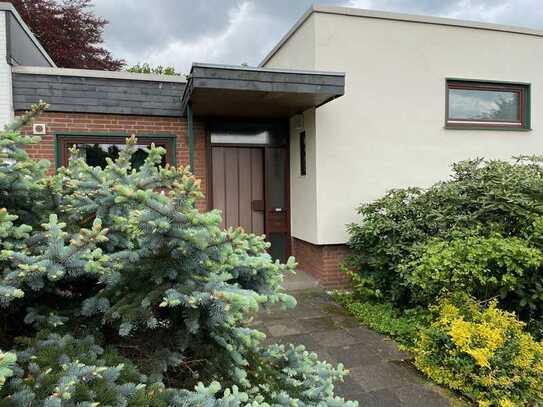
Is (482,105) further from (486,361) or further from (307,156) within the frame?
(486,361)

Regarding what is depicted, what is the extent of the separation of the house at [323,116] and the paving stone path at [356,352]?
109cm

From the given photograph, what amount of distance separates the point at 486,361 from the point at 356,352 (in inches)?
43.4

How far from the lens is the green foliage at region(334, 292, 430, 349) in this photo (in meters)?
3.68

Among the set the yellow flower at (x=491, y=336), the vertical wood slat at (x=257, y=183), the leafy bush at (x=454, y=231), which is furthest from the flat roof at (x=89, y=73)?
the yellow flower at (x=491, y=336)

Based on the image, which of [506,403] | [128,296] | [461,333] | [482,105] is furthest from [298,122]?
[128,296]

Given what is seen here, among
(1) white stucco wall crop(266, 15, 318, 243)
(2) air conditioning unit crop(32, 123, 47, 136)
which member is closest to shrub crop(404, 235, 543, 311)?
(1) white stucco wall crop(266, 15, 318, 243)

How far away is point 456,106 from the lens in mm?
5961

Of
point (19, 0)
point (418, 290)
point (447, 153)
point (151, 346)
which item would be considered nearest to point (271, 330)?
point (418, 290)

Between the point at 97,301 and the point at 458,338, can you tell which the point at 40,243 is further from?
the point at 458,338

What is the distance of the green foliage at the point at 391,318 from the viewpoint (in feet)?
12.1

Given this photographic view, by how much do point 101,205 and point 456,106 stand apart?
5989 mm

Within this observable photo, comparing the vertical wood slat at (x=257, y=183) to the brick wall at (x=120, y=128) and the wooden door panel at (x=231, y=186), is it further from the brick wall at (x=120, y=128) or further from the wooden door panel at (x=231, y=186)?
the brick wall at (x=120, y=128)

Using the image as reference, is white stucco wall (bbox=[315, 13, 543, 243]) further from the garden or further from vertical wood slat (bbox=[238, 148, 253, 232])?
vertical wood slat (bbox=[238, 148, 253, 232])

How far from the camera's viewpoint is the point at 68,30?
12.5 meters
